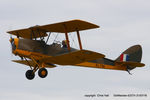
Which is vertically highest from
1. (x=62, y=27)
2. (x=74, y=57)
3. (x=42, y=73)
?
(x=62, y=27)

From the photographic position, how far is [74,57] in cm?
1534

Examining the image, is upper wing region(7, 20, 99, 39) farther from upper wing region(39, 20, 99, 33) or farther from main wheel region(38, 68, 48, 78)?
main wheel region(38, 68, 48, 78)

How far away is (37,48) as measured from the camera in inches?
636

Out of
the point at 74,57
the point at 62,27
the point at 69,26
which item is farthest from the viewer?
the point at 62,27

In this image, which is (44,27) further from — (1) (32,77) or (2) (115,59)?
(2) (115,59)

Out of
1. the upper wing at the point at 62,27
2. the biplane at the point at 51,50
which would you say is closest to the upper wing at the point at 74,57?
the biplane at the point at 51,50

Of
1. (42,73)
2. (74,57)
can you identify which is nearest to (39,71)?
(42,73)

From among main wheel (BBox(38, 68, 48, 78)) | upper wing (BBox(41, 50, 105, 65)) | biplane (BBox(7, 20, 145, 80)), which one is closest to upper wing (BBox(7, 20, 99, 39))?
biplane (BBox(7, 20, 145, 80))

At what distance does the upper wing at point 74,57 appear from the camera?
1471 centimetres

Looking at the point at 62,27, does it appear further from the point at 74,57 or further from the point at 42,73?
the point at 42,73

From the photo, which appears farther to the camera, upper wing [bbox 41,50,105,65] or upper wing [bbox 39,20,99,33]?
upper wing [bbox 39,20,99,33]

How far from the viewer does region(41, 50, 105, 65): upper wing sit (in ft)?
48.3

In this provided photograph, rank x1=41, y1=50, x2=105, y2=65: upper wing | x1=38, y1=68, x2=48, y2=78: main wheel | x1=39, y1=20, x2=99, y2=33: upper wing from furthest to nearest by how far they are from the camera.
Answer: x1=38, y1=68, x2=48, y2=78: main wheel → x1=39, y1=20, x2=99, y2=33: upper wing → x1=41, y1=50, x2=105, y2=65: upper wing

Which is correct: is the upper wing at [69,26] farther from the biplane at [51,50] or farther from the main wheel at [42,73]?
the main wheel at [42,73]
